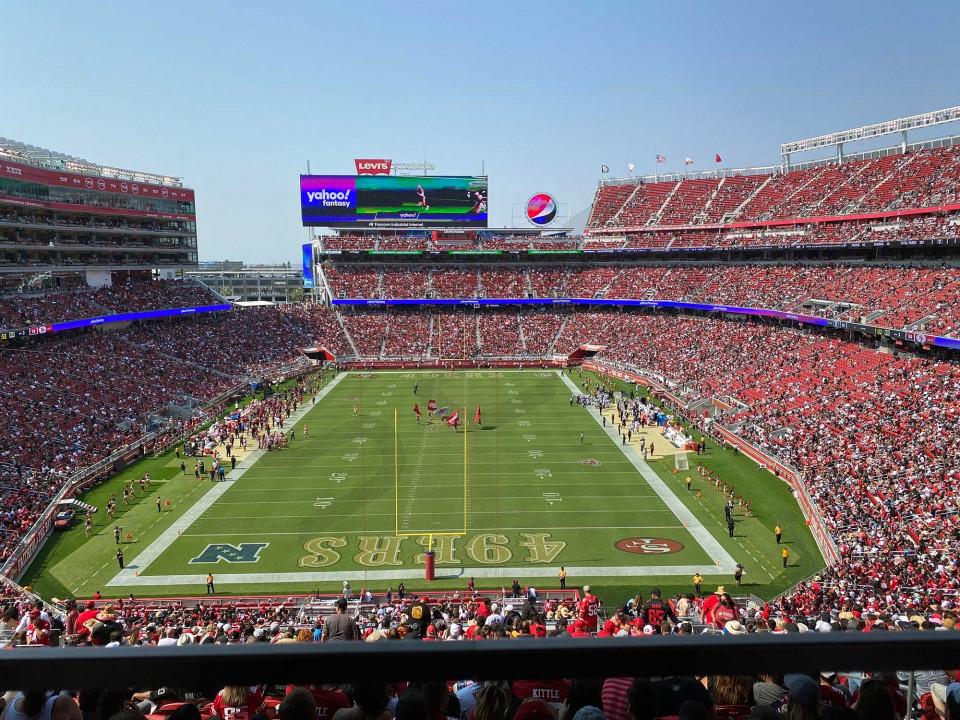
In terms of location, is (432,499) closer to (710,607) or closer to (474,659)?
(710,607)

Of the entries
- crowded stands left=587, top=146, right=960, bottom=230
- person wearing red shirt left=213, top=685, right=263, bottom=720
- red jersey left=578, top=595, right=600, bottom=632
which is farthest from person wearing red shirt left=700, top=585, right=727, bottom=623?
crowded stands left=587, top=146, right=960, bottom=230

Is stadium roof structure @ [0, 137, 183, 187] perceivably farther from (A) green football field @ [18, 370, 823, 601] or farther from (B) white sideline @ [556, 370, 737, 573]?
(B) white sideline @ [556, 370, 737, 573]

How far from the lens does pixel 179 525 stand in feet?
79.6

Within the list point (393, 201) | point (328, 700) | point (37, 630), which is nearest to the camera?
point (328, 700)

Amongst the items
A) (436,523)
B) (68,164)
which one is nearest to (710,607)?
(436,523)

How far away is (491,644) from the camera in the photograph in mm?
1785

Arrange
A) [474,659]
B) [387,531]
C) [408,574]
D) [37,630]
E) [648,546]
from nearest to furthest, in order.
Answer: [474,659] → [37,630] → [408,574] → [648,546] → [387,531]

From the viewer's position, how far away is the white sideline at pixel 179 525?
67.4ft

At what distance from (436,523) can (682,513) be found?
814cm

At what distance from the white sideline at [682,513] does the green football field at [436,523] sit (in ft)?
0.25

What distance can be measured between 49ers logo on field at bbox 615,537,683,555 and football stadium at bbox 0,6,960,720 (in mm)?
96

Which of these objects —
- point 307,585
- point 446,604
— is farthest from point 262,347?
point 446,604

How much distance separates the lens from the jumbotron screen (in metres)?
73.3

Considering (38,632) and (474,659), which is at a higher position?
(474,659)
